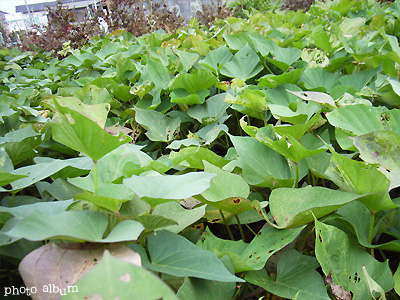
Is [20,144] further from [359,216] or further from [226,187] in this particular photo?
[359,216]

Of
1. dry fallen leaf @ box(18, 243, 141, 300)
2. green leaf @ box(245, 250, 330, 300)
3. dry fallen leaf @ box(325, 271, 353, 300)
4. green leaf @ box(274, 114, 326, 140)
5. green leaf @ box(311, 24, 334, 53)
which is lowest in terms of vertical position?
green leaf @ box(245, 250, 330, 300)

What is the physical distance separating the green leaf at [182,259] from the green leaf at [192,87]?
68 centimetres

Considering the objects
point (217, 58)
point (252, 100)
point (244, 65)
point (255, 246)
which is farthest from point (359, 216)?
point (217, 58)

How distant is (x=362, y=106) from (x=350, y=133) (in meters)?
0.07

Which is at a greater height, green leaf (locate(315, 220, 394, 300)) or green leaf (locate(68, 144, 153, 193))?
green leaf (locate(68, 144, 153, 193))

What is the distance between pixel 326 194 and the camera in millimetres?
542

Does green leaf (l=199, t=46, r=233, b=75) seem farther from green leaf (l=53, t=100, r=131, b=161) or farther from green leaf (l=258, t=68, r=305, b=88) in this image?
green leaf (l=53, t=100, r=131, b=161)

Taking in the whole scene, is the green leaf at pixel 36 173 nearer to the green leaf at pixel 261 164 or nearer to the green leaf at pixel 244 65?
the green leaf at pixel 261 164

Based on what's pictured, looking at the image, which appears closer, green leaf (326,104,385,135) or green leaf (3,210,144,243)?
green leaf (3,210,144,243)

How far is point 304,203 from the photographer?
1.83 ft

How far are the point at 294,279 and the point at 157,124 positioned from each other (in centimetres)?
73

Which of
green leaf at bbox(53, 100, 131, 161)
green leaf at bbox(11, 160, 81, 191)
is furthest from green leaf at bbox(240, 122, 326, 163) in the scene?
green leaf at bbox(11, 160, 81, 191)

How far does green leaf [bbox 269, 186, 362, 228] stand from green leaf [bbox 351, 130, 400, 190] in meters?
0.15

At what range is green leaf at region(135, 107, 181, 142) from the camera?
108 centimetres
